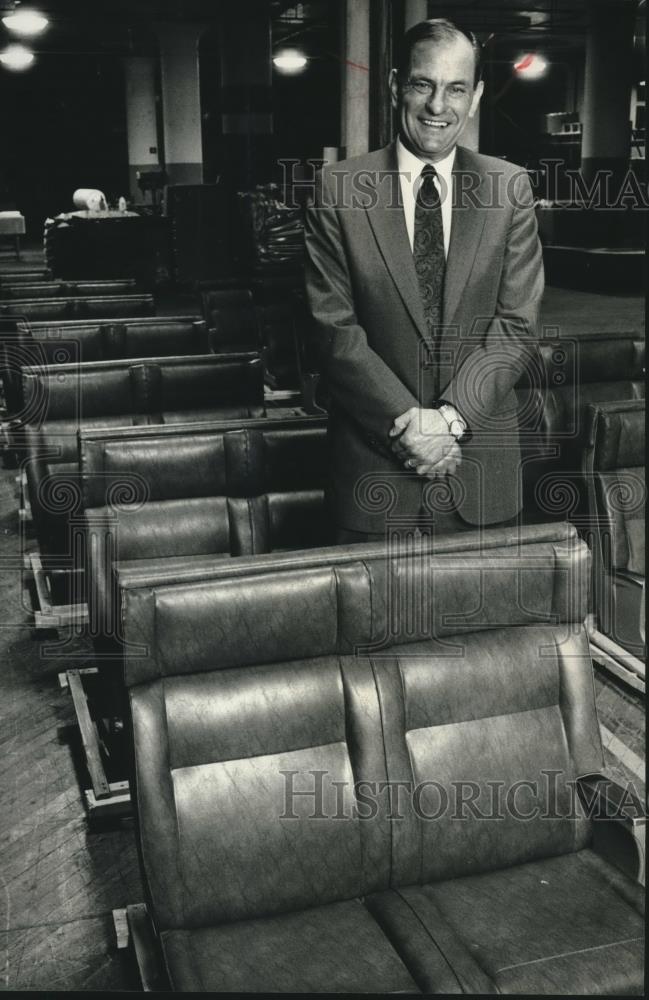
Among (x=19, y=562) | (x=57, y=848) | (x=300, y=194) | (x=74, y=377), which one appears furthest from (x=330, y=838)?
(x=300, y=194)

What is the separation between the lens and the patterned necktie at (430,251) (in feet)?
7.49

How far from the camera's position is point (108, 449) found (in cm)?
319

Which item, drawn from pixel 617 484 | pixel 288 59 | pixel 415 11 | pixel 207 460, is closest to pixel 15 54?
pixel 288 59

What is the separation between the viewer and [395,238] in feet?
7.40

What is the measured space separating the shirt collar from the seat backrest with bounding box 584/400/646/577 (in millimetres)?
1088

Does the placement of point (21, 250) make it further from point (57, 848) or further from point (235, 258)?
point (57, 848)

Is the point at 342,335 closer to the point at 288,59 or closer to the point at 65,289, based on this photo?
the point at 65,289

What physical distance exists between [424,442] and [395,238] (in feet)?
1.40

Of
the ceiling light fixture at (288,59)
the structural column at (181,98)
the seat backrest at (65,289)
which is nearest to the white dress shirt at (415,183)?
the seat backrest at (65,289)

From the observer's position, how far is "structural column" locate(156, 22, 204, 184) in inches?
648

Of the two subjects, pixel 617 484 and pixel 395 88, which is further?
pixel 617 484

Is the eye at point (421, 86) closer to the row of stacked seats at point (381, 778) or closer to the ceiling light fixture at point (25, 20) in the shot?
the row of stacked seats at point (381, 778)

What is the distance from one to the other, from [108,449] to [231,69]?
12.3 metres

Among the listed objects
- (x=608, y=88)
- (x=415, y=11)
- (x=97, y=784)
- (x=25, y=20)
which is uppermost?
(x=25, y=20)
